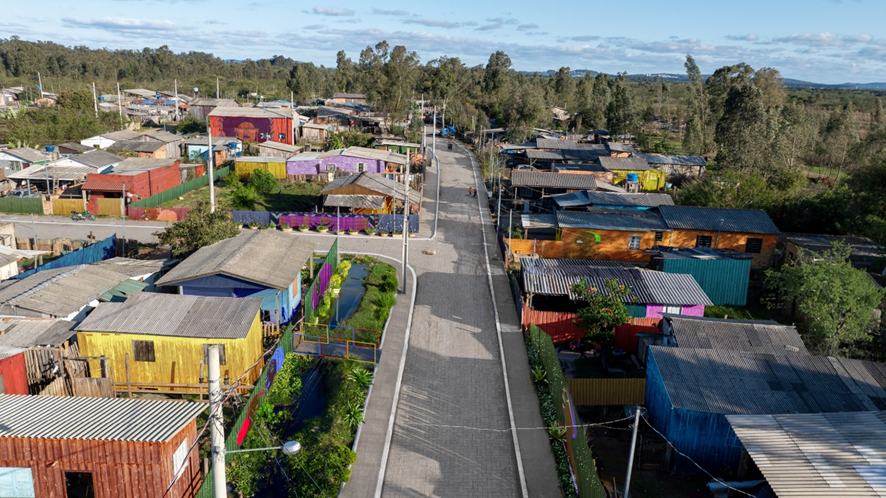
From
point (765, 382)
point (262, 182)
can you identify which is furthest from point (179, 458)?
point (262, 182)

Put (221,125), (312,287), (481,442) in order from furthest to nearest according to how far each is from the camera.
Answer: (221,125) → (312,287) → (481,442)

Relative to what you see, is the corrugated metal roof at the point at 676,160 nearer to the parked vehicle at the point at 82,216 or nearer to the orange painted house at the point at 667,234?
the orange painted house at the point at 667,234

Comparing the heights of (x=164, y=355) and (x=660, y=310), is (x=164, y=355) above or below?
below

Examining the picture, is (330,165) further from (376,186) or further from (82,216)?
(82,216)

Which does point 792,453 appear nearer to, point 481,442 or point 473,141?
point 481,442

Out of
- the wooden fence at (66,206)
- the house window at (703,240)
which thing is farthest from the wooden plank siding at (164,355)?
the wooden fence at (66,206)

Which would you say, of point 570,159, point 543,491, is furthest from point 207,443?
point 570,159
